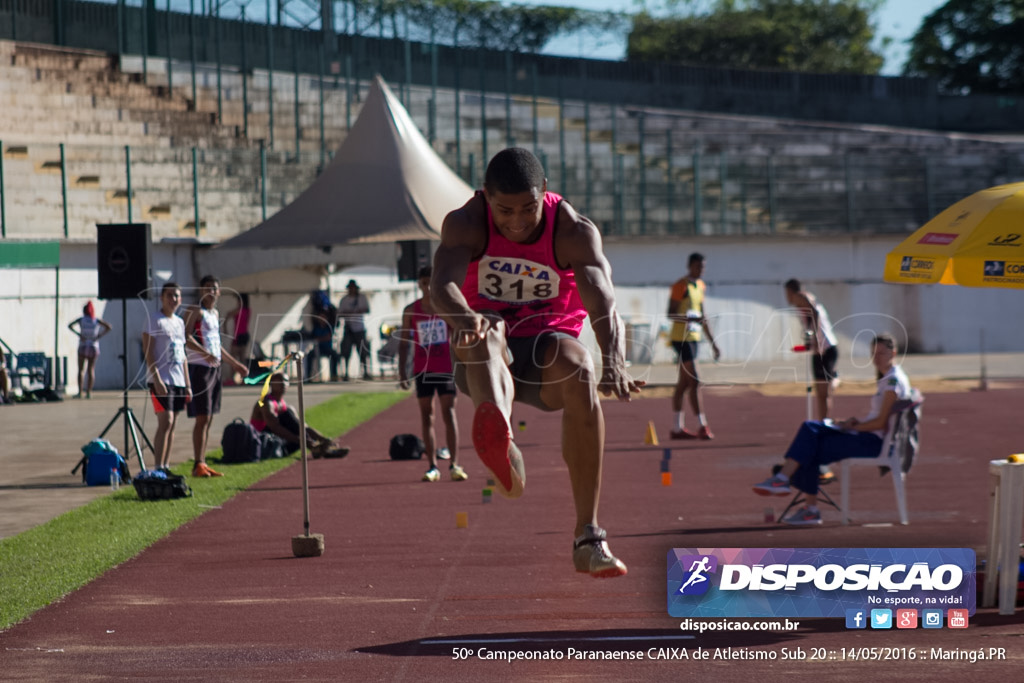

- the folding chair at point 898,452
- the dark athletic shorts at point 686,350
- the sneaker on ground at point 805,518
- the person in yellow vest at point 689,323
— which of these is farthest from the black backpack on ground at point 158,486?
the dark athletic shorts at point 686,350

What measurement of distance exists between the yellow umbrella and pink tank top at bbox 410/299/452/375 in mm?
6071

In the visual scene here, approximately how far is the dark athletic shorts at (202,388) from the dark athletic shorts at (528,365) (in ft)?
30.4

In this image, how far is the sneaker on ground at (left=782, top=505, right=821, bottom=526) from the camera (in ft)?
40.3

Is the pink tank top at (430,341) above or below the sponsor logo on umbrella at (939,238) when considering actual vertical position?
below

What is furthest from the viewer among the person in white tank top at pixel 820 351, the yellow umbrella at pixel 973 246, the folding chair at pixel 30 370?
the folding chair at pixel 30 370

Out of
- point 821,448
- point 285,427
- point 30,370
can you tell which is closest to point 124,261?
point 285,427

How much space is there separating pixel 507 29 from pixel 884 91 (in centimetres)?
1536

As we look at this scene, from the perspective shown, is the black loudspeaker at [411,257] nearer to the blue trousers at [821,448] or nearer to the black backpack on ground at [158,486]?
the black backpack on ground at [158,486]

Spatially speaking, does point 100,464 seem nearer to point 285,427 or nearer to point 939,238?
point 285,427

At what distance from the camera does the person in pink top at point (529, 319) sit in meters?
5.93

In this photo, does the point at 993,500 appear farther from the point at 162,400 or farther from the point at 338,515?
the point at 162,400

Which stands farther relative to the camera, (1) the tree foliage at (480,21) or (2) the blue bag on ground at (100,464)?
(1) the tree foliage at (480,21)

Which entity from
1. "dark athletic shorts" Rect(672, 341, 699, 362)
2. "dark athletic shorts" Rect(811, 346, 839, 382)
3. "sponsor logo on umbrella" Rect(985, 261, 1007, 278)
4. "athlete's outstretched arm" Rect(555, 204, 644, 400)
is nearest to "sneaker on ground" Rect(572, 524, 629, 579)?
"athlete's outstretched arm" Rect(555, 204, 644, 400)

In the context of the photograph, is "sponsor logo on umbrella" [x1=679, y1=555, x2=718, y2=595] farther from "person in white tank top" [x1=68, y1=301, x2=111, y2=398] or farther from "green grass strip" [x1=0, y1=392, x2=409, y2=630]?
"person in white tank top" [x1=68, y1=301, x2=111, y2=398]
